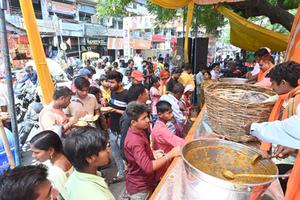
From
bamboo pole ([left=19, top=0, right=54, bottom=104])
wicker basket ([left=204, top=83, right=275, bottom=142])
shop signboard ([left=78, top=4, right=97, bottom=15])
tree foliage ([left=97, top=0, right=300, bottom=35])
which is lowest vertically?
wicker basket ([left=204, top=83, right=275, bottom=142])

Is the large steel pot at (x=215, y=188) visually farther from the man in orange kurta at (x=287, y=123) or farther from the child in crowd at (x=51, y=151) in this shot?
the child in crowd at (x=51, y=151)

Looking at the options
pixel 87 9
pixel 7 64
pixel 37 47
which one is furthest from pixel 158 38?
pixel 7 64

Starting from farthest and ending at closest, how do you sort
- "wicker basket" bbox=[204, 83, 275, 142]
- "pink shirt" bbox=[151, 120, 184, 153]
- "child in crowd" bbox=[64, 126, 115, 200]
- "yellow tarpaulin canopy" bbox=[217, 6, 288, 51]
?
"yellow tarpaulin canopy" bbox=[217, 6, 288, 51], "pink shirt" bbox=[151, 120, 184, 153], "wicker basket" bbox=[204, 83, 275, 142], "child in crowd" bbox=[64, 126, 115, 200]

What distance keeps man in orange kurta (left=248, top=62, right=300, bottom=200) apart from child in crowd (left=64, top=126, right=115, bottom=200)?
3.13 ft

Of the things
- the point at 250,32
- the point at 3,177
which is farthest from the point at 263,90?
the point at 250,32

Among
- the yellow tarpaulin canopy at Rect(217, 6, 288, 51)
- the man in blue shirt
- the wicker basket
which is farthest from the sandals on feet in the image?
the man in blue shirt

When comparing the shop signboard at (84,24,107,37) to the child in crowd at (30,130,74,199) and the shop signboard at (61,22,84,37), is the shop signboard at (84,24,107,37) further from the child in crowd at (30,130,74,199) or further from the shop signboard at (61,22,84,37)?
the child in crowd at (30,130,74,199)

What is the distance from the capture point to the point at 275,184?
1.55m

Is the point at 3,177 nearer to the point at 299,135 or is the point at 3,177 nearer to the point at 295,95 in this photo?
the point at 299,135

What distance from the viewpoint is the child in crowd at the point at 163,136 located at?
231 cm

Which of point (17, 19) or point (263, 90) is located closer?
point (263, 90)

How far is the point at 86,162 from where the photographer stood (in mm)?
1522

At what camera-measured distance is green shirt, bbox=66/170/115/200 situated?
1.38 meters

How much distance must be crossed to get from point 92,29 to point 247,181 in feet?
83.4
